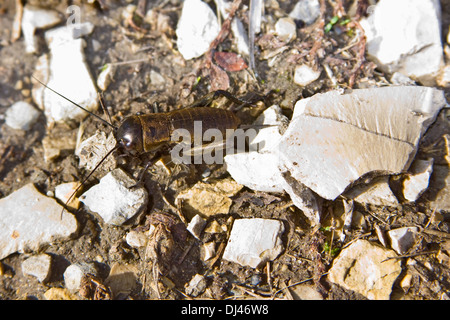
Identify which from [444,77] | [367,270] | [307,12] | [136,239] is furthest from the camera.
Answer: [307,12]

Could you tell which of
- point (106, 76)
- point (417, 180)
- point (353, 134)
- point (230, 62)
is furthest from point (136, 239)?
point (417, 180)

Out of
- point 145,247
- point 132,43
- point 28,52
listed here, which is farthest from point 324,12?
point 28,52

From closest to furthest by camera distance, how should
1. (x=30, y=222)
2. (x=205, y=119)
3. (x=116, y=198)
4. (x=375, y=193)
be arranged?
(x=375, y=193)
(x=116, y=198)
(x=30, y=222)
(x=205, y=119)

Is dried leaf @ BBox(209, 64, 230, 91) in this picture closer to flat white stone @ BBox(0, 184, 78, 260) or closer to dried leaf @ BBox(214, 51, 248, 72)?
dried leaf @ BBox(214, 51, 248, 72)

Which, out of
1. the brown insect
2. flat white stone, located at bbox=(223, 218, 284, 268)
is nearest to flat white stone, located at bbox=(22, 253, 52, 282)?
the brown insect

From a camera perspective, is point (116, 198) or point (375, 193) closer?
point (375, 193)

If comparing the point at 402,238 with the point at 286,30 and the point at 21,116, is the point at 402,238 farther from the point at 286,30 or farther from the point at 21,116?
the point at 21,116
